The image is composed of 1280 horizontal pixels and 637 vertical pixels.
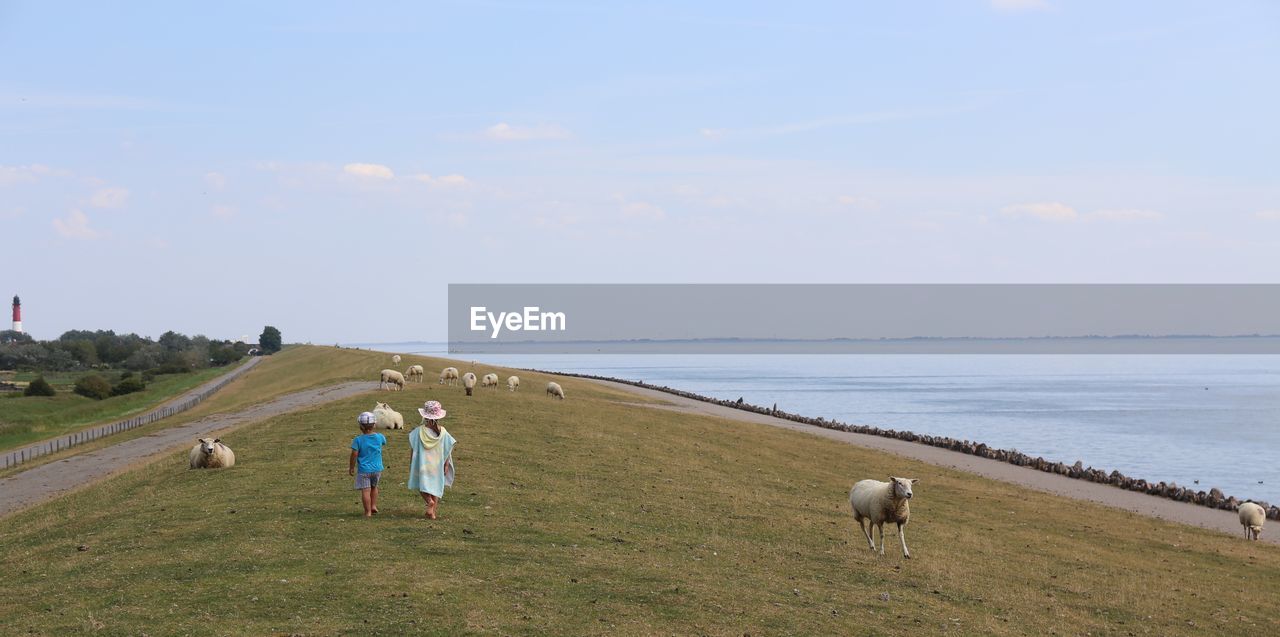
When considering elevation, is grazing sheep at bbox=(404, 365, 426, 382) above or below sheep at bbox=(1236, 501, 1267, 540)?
above

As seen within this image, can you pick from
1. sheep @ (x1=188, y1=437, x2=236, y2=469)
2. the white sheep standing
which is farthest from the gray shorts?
the white sheep standing

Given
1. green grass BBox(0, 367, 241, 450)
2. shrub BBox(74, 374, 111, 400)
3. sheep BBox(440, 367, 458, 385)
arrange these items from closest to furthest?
sheep BBox(440, 367, 458, 385) → green grass BBox(0, 367, 241, 450) → shrub BBox(74, 374, 111, 400)

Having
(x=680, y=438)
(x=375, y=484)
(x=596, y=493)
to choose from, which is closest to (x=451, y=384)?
(x=680, y=438)

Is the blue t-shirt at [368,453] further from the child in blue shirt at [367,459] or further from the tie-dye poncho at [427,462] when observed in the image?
the tie-dye poncho at [427,462]

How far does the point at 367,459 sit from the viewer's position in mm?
21219

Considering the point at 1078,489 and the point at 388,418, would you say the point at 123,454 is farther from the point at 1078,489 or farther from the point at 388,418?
the point at 1078,489

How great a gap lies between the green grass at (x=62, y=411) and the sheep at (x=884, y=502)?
2264 inches

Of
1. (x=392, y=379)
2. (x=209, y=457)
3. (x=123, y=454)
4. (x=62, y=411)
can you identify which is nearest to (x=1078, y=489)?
(x=392, y=379)

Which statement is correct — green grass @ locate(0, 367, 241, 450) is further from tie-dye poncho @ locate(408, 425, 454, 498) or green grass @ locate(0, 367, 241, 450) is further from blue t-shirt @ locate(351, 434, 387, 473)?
tie-dye poncho @ locate(408, 425, 454, 498)

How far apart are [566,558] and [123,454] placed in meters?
34.1

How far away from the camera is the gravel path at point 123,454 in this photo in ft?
120

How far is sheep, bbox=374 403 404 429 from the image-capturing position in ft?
119

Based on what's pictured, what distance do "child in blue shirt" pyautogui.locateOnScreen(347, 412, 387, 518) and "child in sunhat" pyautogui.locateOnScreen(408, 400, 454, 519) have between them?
0.69 meters

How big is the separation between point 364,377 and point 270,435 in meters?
33.5
